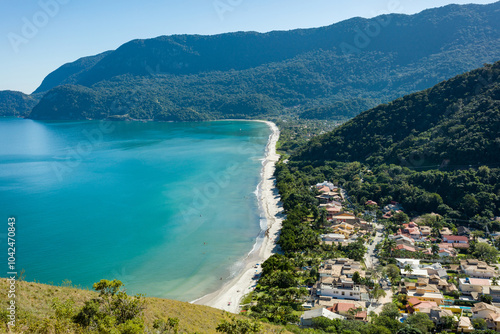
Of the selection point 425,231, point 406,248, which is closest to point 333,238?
point 406,248

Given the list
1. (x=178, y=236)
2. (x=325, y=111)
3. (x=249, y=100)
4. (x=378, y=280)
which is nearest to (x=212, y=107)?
(x=249, y=100)

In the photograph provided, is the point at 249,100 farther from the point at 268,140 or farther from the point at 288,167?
the point at 288,167

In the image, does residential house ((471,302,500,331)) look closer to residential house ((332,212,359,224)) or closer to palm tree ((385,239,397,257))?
palm tree ((385,239,397,257))

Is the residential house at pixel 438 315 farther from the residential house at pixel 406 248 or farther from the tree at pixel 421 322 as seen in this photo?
the residential house at pixel 406 248

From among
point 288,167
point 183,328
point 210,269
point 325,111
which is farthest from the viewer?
point 325,111

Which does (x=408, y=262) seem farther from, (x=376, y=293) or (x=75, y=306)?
(x=75, y=306)
